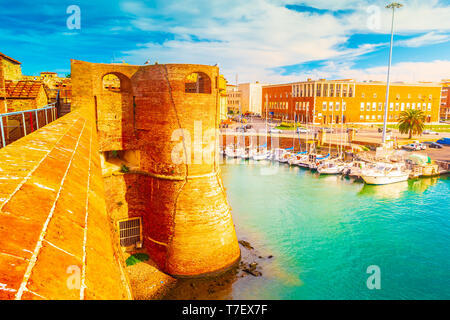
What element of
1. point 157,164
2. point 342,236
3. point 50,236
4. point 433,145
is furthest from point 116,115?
point 433,145

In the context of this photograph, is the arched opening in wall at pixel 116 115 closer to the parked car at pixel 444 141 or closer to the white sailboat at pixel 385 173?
the white sailboat at pixel 385 173

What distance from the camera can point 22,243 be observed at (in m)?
1.77

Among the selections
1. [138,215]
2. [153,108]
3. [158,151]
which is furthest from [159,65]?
[138,215]

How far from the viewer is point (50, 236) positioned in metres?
1.98

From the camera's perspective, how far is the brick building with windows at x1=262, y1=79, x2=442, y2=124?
251 ft

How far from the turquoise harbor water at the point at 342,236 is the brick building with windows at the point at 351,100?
4147 cm

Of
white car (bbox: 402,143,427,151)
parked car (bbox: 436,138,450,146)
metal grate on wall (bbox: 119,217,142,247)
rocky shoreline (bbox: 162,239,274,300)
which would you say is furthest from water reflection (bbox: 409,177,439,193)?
metal grate on wall (bbox: 119,217,142,247)

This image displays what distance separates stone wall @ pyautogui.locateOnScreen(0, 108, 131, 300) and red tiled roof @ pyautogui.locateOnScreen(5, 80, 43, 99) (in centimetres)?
1356

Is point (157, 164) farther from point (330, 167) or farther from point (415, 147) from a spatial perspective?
point (415, 147)

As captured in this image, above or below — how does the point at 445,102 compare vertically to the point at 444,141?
above

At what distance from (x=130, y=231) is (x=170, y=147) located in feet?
18.2

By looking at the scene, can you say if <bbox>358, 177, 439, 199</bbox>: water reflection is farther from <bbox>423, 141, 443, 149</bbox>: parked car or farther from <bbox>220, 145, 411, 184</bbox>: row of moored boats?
<bbox>423, 141, 443, 149</bbox>: parked car

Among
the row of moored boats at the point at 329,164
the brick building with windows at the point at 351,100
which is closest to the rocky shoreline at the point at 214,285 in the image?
the row of moored boats at the point at 329,164
